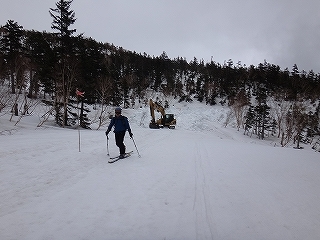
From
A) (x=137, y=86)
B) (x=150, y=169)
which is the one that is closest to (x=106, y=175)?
(x=150, y=169)

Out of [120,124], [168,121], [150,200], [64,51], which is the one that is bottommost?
[150,200]

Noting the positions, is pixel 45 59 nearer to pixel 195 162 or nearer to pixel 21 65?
pixel 21 65

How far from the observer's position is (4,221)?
10.2ft

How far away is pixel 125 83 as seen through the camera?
53.6 metres

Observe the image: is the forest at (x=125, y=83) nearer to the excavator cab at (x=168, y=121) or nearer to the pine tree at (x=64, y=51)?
the pine tree at (x=64, y=51)

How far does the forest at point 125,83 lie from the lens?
67.3 feet

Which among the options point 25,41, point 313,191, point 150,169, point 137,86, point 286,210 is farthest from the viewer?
point 137,86

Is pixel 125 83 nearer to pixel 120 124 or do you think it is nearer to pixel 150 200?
pixel 120 124

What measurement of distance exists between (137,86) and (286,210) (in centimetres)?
6242

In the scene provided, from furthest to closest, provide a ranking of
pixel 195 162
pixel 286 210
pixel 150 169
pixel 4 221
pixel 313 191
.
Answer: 1. pixel 195 162
2. pixel 150 169
3. pixel 313 191
4. pixel 286 210
5. pixel 4 221

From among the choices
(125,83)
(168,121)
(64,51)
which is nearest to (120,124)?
(64,51)

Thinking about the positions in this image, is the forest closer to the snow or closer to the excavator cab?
the excavator cab

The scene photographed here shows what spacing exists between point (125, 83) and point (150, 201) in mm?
51923

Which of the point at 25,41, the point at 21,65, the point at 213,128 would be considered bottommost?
the point at 213,128
